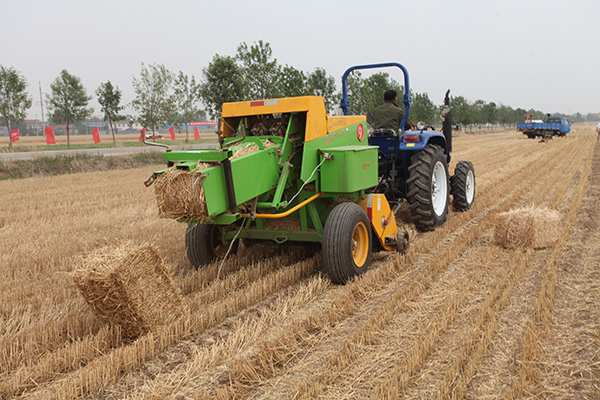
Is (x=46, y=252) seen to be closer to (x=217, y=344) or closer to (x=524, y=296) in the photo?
(x=217, y=344)

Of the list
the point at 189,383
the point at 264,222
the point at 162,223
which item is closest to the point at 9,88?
the point at 162,223

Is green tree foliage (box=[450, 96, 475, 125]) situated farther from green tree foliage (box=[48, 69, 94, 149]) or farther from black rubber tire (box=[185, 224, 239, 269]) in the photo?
black rubber tire (box=[185, 224, 239, 269])

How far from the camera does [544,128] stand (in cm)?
3412

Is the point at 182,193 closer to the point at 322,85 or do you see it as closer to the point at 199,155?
the point at 199,155

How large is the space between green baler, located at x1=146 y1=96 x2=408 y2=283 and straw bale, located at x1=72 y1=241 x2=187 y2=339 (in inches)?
20.9

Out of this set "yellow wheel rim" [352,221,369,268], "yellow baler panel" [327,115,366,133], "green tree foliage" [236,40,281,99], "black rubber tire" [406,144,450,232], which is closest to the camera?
"yellow wheel rim" [352,221,369,268]

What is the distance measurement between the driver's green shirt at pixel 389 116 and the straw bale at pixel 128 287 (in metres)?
4.28

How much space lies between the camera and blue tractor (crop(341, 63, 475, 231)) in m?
6.63

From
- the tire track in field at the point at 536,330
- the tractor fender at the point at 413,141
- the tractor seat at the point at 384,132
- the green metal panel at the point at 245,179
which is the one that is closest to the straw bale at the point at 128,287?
the green metal panel at the point at 245,179

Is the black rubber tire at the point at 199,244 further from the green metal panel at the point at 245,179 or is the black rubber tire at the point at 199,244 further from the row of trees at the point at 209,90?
the row of trees at the point at 209,90

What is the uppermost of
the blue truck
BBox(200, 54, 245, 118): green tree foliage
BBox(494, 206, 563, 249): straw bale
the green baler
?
BBox(200, 54, 245, 118): green tree foliage

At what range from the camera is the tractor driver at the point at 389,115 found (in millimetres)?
6910

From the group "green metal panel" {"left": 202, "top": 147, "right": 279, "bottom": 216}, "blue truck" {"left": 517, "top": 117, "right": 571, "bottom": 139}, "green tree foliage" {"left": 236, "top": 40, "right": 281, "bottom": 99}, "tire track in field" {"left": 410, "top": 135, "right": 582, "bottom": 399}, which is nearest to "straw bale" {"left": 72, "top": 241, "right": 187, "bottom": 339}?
"green metal panel" {"left": 202, "top": 147, "right": 279, "bottom": 216}

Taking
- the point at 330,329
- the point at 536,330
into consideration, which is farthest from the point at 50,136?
the point at 536,330
